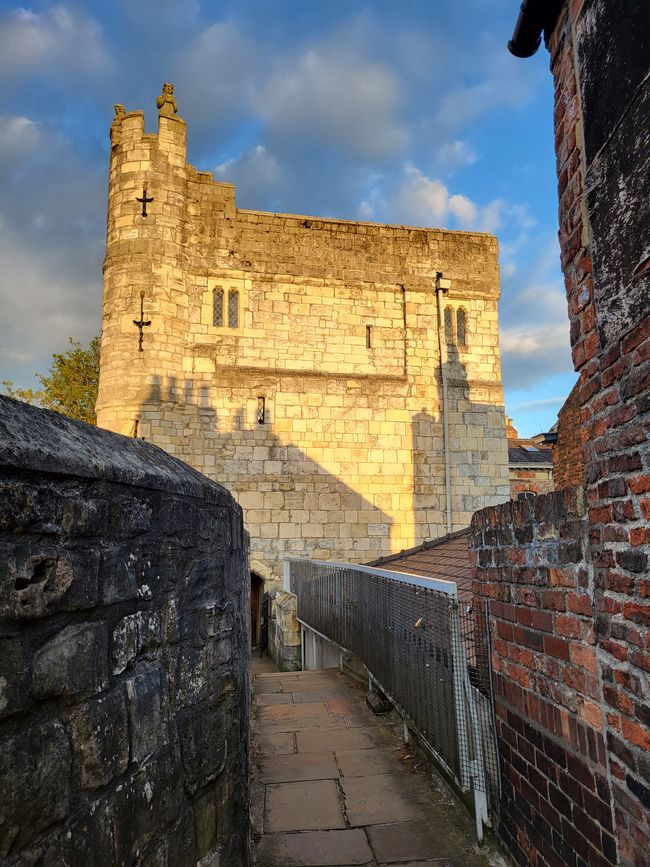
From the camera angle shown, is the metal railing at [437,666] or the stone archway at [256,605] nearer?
the metal railing at [437,666]

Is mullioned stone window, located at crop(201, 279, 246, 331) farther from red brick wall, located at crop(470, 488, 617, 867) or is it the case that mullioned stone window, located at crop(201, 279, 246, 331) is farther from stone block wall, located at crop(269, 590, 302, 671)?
red brick wall, located at crop(470, 488, 617, 867)

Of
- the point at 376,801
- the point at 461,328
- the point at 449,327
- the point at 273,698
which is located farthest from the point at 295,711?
the point at 461,328

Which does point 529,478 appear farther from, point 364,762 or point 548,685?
point 548,685

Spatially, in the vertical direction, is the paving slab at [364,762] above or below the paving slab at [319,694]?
above

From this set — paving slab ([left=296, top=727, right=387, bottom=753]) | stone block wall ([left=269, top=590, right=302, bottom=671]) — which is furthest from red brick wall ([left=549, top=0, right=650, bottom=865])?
stone block wall ([left=269, top=590, right=302, bottom=671])

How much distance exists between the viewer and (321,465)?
1477 centimetres

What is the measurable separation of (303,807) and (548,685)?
215 centimetres

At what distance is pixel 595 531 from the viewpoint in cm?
Answer: 242

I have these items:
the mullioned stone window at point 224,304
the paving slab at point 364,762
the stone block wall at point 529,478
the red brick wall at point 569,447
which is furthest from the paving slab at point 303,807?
the stone block wall at point 529,478

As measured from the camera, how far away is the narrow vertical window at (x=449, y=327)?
53.2 feet

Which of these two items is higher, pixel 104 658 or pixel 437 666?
pixel 104 658

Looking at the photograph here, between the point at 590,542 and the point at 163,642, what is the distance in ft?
5.59

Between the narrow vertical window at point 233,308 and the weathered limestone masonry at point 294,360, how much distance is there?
36mm

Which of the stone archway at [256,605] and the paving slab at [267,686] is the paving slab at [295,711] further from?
the stone archway at [256,605]
